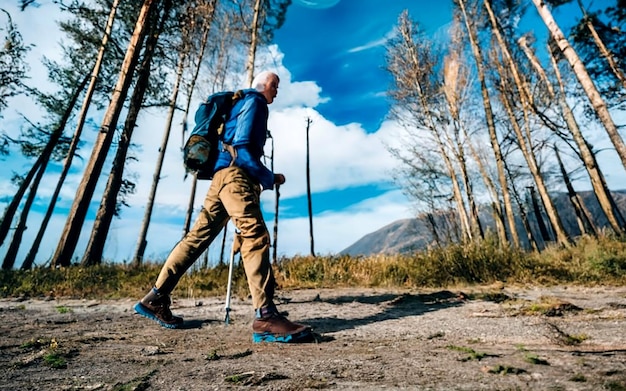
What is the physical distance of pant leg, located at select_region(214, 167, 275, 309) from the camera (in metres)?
2.25

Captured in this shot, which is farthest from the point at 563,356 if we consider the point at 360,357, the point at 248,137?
the point at 248,137

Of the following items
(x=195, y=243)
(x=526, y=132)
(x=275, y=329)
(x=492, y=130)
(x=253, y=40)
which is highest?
(x=253, y=40)

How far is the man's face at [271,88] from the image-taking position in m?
2.85

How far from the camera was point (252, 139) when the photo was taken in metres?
2.51

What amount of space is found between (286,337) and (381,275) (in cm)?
357

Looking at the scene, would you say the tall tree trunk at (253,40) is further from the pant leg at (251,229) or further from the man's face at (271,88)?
the pant leg at (251,229)

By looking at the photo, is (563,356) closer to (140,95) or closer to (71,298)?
(71,298)

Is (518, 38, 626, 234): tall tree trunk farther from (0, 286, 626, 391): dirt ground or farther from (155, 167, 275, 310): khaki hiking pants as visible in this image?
(155, 167, 275, 310): khaki hiking pants

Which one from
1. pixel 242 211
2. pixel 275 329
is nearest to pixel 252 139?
pixel 242 211

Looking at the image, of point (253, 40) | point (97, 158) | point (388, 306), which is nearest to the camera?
point (388, 306)

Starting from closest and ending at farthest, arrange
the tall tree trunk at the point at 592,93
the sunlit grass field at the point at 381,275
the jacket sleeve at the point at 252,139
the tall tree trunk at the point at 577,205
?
the jacket sleeve at the point at 252,139, the sunlit grass field at the point at 381,275, the tall tree trunk at the point at 592,93, the tall tree trunk at the point at 577,205

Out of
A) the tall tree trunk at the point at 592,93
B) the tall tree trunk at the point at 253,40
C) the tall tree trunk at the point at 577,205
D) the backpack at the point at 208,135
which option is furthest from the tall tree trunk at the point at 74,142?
the tall tree trunk at the point at 577,205

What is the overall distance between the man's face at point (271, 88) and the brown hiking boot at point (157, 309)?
187 centimetres

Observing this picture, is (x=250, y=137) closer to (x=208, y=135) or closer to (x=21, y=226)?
(x=208, y=135)
